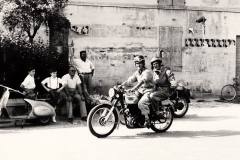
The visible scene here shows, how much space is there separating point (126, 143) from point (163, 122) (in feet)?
5.47

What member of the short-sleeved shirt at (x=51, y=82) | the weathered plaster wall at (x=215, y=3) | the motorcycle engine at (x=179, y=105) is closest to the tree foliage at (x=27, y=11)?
the short-sleeved shirt at (x=51, y=82)

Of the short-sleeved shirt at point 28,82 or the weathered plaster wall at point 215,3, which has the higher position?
the weathered plaster wall at point 215,3

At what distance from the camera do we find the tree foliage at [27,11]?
12.8 meters

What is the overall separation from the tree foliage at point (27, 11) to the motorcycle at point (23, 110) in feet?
7.72

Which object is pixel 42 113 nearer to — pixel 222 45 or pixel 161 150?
pixel 161 150

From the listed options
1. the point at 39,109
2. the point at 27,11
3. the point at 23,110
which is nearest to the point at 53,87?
the point at 23,110

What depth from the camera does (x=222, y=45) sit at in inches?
792

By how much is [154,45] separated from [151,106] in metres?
8.98

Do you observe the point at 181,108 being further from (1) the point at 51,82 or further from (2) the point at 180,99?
(1) the point at 51,82

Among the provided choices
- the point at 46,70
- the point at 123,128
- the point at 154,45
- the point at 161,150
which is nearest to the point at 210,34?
the point at 154,45

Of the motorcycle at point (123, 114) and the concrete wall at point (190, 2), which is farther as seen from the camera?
the concrete wall at point (190, 2)

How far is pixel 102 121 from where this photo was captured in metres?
9.58

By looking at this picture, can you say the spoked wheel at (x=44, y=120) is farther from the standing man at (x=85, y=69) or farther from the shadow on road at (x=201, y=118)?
the shadow on road at (x=201, y=118)

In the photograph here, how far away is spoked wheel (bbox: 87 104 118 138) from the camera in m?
9.47
